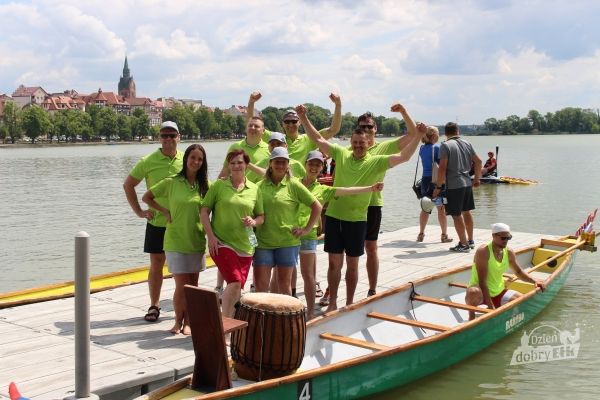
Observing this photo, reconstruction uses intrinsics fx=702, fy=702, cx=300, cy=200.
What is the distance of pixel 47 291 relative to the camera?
877 cm

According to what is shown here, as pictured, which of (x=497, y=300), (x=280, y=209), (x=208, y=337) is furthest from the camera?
(x=497, y=300)

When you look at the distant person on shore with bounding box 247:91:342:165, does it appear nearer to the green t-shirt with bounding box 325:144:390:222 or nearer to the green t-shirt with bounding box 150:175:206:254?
the green t-shirt with bounding box 325:144:390:222

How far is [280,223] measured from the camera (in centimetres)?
667

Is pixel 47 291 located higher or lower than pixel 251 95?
lower

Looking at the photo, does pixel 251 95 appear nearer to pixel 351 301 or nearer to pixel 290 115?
pixel 290 115

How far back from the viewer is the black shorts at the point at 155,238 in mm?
7055

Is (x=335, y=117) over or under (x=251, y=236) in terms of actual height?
over

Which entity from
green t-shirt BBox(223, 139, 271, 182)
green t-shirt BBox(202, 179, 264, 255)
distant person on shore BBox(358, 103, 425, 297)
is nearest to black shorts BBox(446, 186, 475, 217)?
distant person on shore BBox(358, 103, 425, 297)

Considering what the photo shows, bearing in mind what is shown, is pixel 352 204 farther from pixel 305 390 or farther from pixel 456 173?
pixel 456 173

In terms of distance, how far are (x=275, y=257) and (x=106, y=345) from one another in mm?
1769

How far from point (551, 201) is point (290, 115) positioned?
23287mm

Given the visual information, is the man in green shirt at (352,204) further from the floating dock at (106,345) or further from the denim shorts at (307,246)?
the floating dock at (106,345)

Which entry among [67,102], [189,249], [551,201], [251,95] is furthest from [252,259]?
[67,102]

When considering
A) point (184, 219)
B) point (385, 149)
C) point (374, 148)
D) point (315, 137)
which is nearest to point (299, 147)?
point (315, 137)
